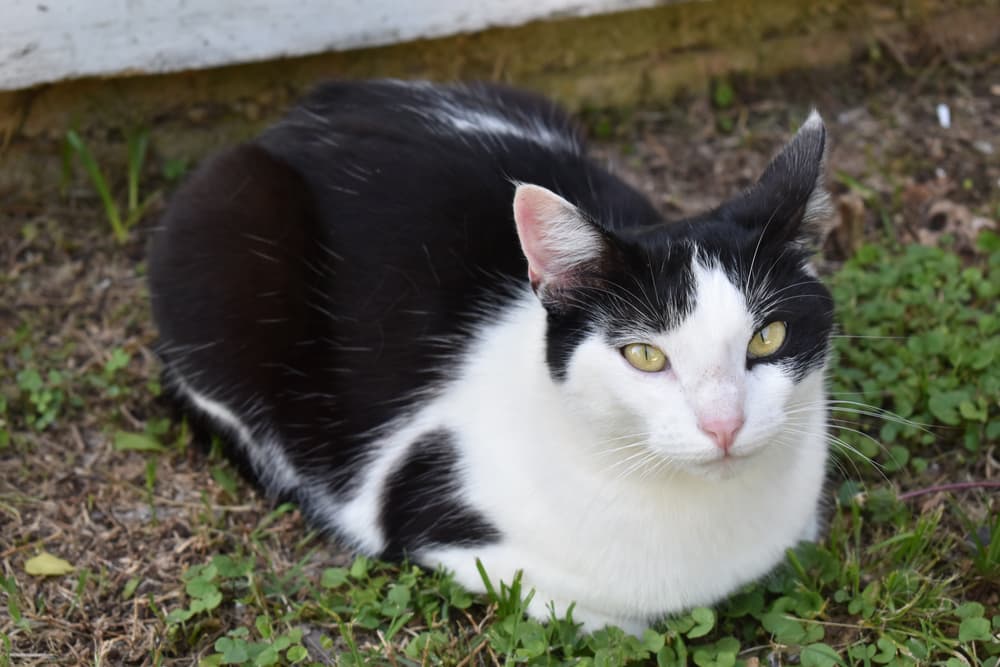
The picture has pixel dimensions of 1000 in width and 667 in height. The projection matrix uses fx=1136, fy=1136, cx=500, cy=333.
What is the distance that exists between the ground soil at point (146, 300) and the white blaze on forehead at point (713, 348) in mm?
1002

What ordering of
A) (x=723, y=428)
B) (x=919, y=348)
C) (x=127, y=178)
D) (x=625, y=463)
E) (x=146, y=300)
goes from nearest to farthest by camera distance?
(x=723, y=428) < (x=625, y=463) < (x=919, y=348) < (x=146, y=300) < (x=127, y=178)

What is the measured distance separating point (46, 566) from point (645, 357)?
1281mm

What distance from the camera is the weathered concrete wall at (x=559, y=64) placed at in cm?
312

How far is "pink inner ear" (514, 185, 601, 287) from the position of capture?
1.68 meters

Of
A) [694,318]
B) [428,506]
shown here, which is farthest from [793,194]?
[428,506]

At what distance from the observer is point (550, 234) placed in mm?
1727

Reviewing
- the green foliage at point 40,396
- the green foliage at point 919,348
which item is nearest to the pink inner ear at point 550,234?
the green foliage at point 919,348

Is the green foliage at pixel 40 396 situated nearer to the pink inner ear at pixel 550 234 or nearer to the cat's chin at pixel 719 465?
the pink inner ear at pixel 550 234

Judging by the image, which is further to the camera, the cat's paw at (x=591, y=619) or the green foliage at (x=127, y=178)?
the green foliage at (x=127, y=178)

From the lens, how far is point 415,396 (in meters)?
2.21

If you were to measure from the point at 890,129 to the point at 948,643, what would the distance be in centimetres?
188

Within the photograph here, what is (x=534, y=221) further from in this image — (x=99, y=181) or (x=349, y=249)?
(x=99, y=181)

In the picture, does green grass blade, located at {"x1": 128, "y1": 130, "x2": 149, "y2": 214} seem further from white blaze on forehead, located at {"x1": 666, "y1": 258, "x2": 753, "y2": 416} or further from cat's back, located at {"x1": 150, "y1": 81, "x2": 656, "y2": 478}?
white blaze on forehead, located at {"x1": 666, "y1": 258, "x2": 753, "y2": 416}

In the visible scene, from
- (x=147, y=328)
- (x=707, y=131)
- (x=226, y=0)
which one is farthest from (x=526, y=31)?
(x=147, y=328)
